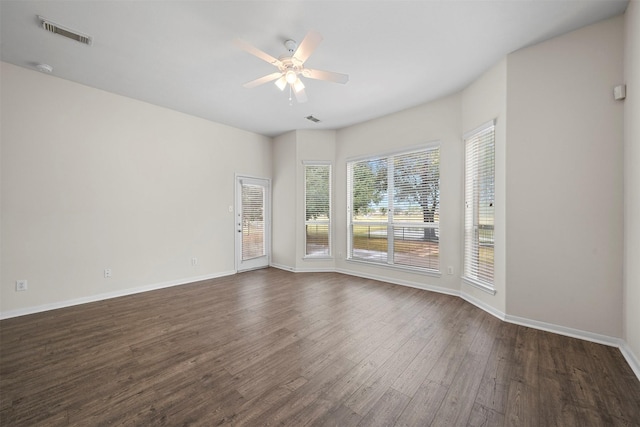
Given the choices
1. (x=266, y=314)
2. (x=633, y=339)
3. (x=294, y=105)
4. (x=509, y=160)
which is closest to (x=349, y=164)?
(x=294, y=105)

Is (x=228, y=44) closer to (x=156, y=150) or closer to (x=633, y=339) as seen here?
(x=156, y=150)

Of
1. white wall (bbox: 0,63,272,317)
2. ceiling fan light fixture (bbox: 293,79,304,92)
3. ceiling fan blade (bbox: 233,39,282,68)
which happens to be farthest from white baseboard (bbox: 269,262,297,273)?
ceiling fan blade (bbox: 233,39,282,68)

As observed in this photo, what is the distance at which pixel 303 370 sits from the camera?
6.73 feet

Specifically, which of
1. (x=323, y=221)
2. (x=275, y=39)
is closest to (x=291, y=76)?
(x=275, y=39)

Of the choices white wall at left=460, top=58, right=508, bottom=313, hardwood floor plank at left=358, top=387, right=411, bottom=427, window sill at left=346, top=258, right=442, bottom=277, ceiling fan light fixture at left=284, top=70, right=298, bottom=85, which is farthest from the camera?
window sill at left=346, top=258, right=442, bottom=277

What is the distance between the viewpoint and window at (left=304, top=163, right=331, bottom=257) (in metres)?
5.58

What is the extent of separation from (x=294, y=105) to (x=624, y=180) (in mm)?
4078

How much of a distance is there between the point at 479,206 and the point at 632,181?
1436 mm

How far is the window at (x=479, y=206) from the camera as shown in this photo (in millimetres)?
3307

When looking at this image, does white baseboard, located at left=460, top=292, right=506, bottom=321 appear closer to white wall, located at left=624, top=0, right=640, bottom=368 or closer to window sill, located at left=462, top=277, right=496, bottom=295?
window sill, located at left=462, top=277, right=496, bottom=295

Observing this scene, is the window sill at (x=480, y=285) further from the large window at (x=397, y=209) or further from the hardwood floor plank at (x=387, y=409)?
the hardwood floor plank at (x=387, y=409)

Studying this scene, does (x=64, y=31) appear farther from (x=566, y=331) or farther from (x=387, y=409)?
(x=566, y=331)

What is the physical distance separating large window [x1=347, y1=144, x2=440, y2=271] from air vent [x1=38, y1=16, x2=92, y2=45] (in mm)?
4140

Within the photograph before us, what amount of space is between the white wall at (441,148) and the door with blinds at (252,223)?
2.13 m
